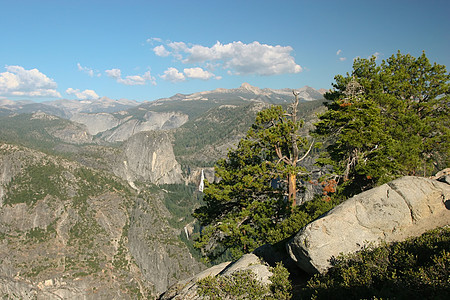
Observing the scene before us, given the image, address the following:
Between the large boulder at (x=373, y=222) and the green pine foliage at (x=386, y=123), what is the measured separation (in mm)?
5036

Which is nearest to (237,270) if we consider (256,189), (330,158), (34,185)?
(256,189)

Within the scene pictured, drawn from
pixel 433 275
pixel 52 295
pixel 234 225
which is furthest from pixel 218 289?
pixel 52 295

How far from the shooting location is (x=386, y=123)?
71.5 feet

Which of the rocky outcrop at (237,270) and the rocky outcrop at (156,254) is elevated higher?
the rocky outcrop at (237,270)

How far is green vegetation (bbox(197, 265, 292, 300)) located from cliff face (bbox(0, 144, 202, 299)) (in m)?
101

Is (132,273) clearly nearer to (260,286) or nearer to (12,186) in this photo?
(12,186)

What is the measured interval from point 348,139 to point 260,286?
11.7 metres

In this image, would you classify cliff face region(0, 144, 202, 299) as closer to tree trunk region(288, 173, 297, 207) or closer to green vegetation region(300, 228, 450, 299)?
tree trunk region(288, 173, 297, 207)

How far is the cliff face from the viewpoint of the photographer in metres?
90.6

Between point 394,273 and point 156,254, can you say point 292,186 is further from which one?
point 156,254

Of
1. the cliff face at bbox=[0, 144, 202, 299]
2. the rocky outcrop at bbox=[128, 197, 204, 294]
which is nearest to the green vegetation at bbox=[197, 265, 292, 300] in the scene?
the cliff face at bbox=[0, 144, 202, 299]

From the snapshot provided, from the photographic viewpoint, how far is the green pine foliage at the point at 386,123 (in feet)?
57.8

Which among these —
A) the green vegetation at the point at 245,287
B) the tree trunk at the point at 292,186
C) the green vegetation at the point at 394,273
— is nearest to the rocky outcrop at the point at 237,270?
the green vegetation at the point at 245,287

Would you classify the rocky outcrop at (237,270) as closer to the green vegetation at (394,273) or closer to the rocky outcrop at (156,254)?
the green vegetation at (394,273)
